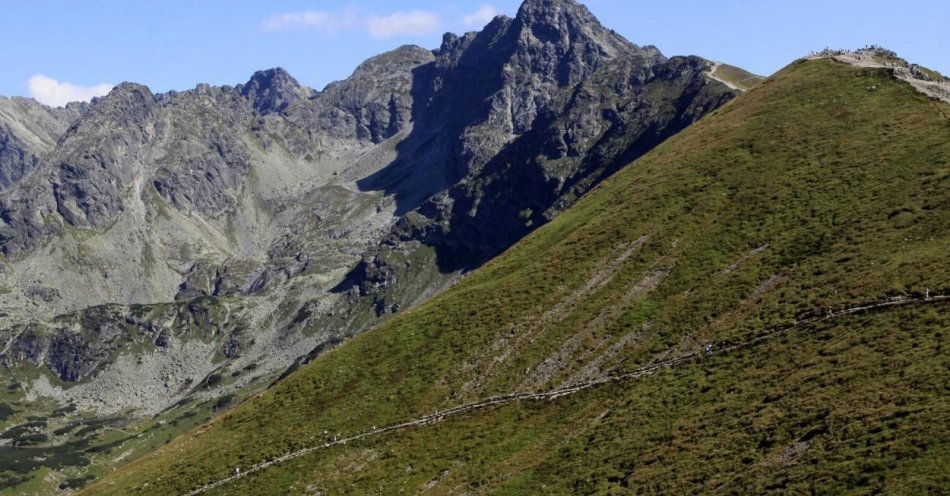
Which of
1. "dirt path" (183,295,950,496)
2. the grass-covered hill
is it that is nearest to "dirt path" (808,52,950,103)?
the grass-covered hill

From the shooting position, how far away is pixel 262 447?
84500mm

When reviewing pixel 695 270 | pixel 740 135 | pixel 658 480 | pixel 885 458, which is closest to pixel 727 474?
pixel 658 480

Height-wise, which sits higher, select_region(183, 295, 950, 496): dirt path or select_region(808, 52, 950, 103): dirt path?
select_region(808, 52, 950, 103): dirt path

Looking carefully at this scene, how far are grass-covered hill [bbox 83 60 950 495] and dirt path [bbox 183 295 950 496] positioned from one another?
27.3 inches

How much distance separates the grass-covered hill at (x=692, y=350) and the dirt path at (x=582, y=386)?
2.28ft

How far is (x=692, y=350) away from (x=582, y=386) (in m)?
10.8

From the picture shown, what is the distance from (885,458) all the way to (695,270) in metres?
40.5

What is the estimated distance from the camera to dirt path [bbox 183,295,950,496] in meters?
64.7

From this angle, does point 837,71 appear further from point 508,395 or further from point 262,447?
point 262,447

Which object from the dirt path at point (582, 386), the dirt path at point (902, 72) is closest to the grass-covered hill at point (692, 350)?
the dirt path at point (582, 386)

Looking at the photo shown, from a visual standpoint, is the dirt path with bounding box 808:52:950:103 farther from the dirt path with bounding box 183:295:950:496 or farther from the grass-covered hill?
the dirt path with bounding box 183:295:950:496

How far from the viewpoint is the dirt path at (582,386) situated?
212 ft

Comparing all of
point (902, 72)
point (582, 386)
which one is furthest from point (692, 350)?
point (902, 72)

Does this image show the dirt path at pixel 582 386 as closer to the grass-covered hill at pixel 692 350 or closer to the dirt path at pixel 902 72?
the grass-covered hill at pixel 692 350
